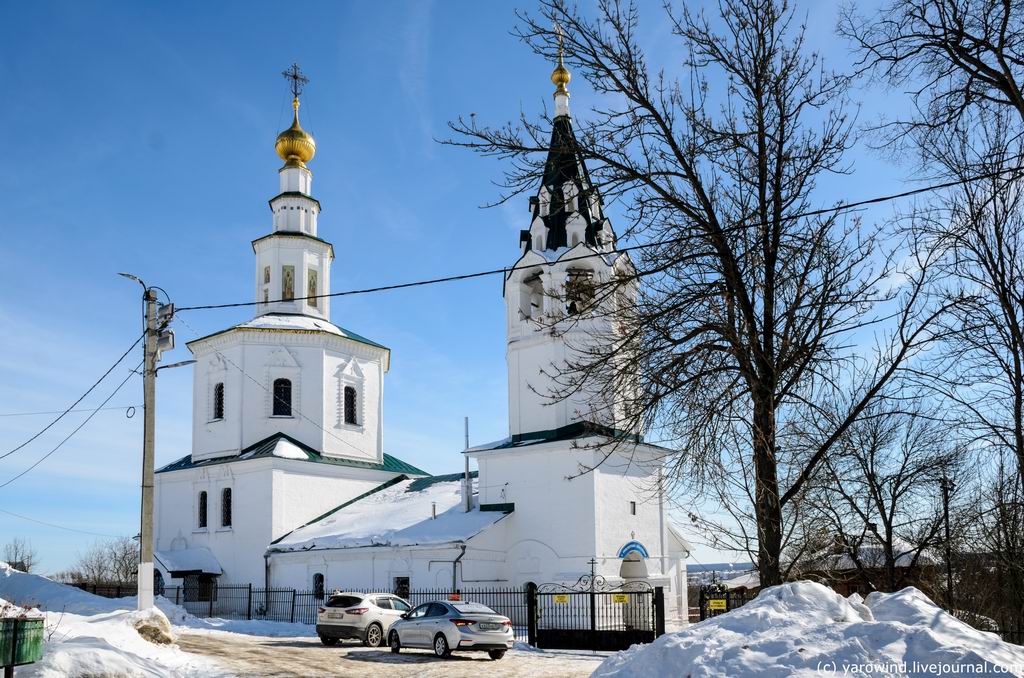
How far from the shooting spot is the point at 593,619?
20.3 m

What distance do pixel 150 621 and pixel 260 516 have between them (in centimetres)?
1880

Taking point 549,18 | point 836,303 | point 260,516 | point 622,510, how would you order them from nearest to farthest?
1. point 836,303
2. point 549,18
3. point 622,510
4. point 260,516

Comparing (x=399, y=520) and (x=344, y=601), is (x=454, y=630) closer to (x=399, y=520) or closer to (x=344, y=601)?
(x=344, y=601)

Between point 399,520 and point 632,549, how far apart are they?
8361 millimetres

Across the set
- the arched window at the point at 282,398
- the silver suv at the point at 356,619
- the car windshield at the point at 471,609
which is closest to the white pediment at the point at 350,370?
the arched window at the point at 282,398

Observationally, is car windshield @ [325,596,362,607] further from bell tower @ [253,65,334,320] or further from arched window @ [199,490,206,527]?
bell tower @ [253,65,334,320]

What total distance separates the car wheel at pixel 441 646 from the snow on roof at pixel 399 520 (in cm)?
925

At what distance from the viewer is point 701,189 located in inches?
437

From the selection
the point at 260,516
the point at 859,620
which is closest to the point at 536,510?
the point at 260,516

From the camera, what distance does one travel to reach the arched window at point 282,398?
37.6 meters

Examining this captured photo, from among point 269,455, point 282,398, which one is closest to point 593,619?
point 269,455

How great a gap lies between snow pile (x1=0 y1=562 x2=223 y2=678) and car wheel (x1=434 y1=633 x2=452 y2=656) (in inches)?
190

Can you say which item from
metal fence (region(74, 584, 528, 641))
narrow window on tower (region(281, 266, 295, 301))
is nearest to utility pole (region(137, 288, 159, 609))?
metal fence (region(74, 584, 528, 641))

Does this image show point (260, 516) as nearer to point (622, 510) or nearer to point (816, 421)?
point (622, 510)
